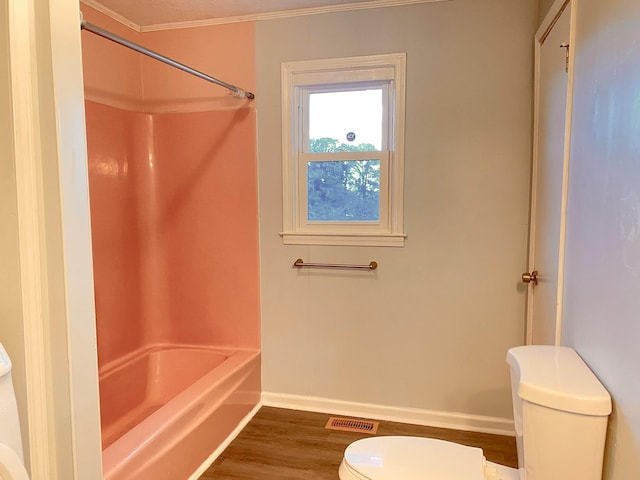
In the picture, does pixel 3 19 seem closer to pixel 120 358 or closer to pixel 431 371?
pixel 120 358

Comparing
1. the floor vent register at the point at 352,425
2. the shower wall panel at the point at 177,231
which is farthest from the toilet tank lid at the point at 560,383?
the shower wall panel at the point at 177,231

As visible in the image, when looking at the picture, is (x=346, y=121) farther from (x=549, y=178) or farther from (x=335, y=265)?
(x=549, y=178)

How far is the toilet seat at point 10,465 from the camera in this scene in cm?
109

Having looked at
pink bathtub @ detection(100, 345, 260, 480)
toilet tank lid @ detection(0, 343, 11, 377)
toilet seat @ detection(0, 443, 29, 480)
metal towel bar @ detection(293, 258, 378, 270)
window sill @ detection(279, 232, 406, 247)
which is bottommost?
pink bathtub @ detection(100, 345, 260, 480)

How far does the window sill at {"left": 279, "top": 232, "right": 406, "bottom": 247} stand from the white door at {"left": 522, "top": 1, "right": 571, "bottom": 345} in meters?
0.67

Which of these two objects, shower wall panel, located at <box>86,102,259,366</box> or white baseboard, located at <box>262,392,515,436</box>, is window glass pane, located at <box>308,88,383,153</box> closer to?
shower wall panel, located at <box>86,102,259,366</box>

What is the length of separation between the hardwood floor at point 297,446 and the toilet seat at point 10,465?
1049 mm

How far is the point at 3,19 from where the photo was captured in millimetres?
1151

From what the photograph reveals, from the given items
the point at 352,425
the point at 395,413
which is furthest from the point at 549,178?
the point at 352,425

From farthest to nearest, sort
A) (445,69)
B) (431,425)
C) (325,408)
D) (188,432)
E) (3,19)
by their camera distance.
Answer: (325,408), (431,425), (445,69), (188,432), (3,19)

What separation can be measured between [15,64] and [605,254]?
1650 millimetres

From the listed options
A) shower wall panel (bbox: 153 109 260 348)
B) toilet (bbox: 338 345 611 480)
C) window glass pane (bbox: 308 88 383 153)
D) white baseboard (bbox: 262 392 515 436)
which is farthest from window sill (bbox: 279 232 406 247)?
toilet (bbox: 338 345 611 480)

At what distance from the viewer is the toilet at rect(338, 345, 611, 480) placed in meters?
1.16

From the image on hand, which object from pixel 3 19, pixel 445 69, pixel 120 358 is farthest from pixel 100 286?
pixel 445 69
